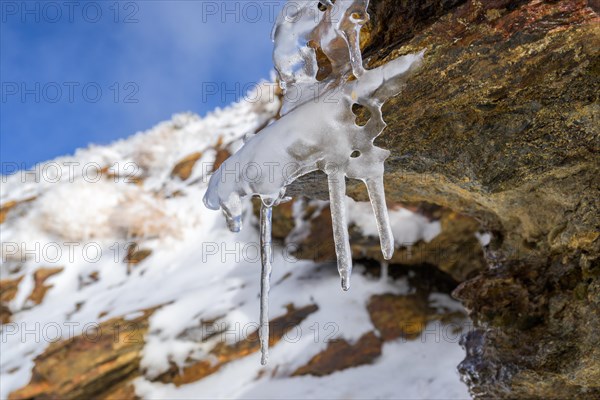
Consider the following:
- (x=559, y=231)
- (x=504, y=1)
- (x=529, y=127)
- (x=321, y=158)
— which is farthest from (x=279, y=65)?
(x=559, y=231)

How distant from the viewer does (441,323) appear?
6254 mm

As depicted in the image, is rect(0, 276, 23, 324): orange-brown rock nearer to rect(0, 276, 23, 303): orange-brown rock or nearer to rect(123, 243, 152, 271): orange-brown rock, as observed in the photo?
rect(0, 276, 23, 303): orange-brown rock

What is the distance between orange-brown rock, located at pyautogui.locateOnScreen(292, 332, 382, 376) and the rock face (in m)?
2.42

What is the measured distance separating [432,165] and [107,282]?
851cm

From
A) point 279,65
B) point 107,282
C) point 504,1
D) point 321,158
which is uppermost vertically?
point 107,282

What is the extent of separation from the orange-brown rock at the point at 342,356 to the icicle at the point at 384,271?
106 cm

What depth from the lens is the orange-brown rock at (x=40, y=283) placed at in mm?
9219

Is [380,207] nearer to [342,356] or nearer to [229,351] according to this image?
[342,356]

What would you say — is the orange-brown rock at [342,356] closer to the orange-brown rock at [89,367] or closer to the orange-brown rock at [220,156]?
the orange-brown rock at [89,367]

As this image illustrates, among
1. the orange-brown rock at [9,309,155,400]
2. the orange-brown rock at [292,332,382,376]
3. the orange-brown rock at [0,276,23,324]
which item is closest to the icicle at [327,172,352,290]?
the orange-brown rock at [292,332,382,376]

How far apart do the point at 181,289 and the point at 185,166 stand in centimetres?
626

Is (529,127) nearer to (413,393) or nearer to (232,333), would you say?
(413,393)

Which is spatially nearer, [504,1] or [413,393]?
[504,1]

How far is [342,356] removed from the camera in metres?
5.80
